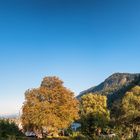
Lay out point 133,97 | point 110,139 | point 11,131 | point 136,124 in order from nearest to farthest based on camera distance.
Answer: point 110,139 → point 11,131 → point 136,124 → point 133,97

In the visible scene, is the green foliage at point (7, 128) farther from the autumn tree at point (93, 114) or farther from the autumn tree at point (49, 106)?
the autumn tree at point (93, 114)

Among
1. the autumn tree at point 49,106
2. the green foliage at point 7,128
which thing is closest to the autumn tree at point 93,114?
the autumn tree at point 49,106

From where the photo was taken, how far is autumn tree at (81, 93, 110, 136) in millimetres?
85219

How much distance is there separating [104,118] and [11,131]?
42544 millimetres

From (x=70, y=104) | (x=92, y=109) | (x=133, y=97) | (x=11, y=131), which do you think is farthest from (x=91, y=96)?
(x=11, y=131)

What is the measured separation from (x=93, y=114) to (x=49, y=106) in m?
27.4

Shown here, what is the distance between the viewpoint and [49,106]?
204 ft

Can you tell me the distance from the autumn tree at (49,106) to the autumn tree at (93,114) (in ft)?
67.7

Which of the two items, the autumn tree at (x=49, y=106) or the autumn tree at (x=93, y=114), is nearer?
the autumn tree at (x=49, y=106)

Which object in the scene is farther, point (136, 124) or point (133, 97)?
point (133, 97)

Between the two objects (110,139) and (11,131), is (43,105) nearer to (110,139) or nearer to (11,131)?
(11,131)

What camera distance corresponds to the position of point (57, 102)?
63.9 meters

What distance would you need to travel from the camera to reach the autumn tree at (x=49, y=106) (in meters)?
62.4

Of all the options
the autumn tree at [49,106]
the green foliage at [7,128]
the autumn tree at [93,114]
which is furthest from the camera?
the autumn tree at [93,114]
